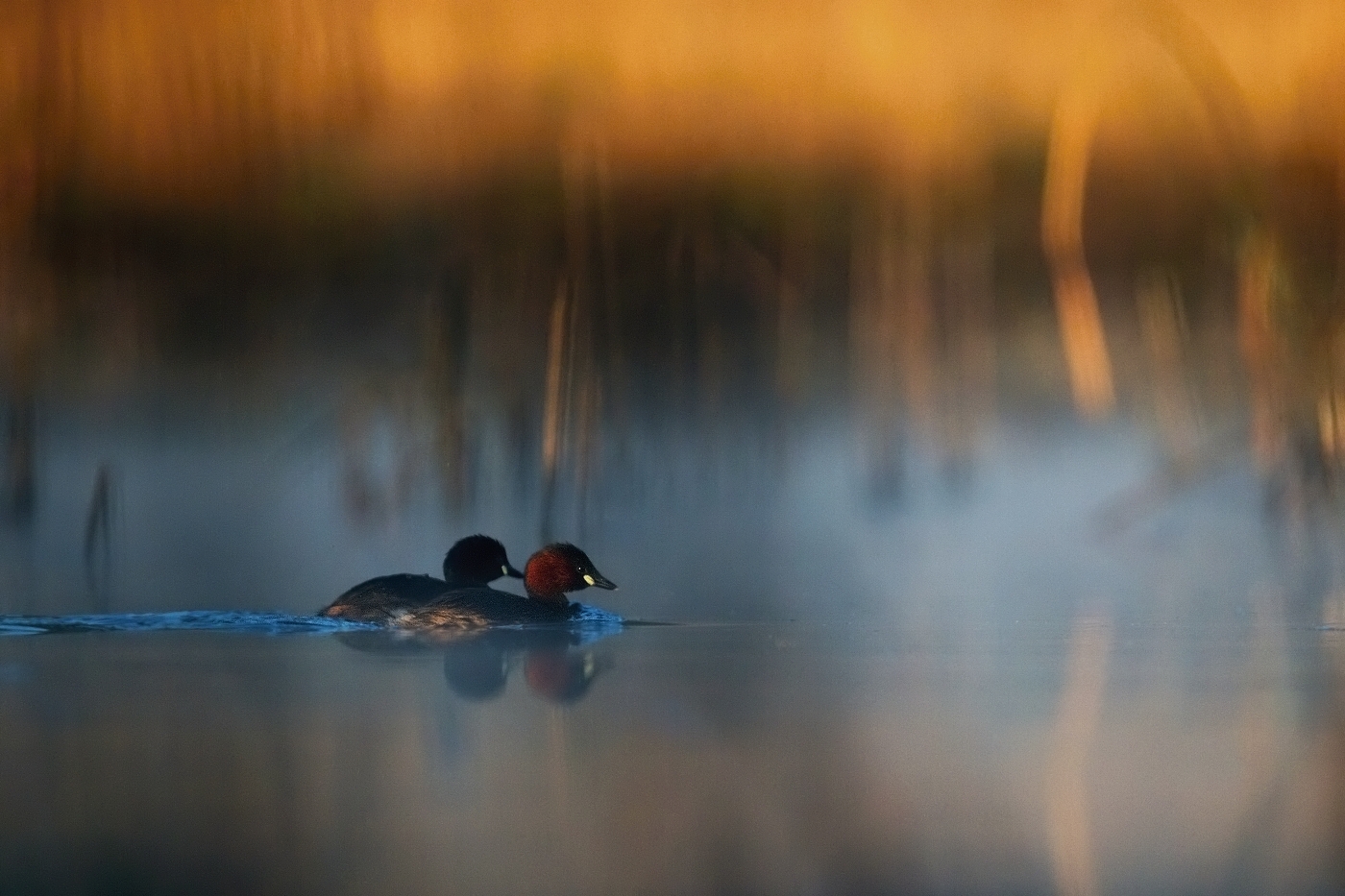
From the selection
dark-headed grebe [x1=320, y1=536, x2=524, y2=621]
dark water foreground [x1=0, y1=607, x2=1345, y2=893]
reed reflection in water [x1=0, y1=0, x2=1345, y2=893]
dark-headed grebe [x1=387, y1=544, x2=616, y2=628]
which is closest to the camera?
dark water foreground [x1=0, y1=607, x2=1345, y2=893]

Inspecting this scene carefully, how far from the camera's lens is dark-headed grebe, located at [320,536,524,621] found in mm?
6707

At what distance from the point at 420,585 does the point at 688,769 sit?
3158 millimetres

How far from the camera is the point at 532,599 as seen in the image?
24.0 ft

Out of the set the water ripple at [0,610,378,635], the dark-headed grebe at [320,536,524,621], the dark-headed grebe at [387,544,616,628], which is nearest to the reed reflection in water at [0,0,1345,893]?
the water ripple at [0,610,378,635]

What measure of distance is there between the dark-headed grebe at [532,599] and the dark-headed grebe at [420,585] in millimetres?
47

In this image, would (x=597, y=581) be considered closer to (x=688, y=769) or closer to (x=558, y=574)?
(x=558, y=574)

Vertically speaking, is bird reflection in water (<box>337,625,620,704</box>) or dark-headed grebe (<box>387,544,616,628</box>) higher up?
dark-headed grebe (<box>387,544,616,628</box>)

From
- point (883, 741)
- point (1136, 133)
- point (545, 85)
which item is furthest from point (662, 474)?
point (883, 741)

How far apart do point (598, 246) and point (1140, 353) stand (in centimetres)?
339

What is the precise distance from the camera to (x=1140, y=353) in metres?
10.5

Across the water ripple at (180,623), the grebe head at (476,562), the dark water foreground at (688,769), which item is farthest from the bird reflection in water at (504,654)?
the grebe head at (476,562)

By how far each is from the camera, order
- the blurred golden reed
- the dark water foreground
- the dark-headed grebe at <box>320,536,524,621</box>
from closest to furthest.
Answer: the dark water foreground → the dark-headed grebe at <box>320,536,524,621</box> → the blurred golden reed

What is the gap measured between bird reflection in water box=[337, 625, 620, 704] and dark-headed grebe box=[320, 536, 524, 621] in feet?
0.41

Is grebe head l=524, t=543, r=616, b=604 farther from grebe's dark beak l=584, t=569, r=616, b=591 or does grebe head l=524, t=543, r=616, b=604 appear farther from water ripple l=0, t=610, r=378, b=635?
water ripple l=0, t=610, r=378, b=635
